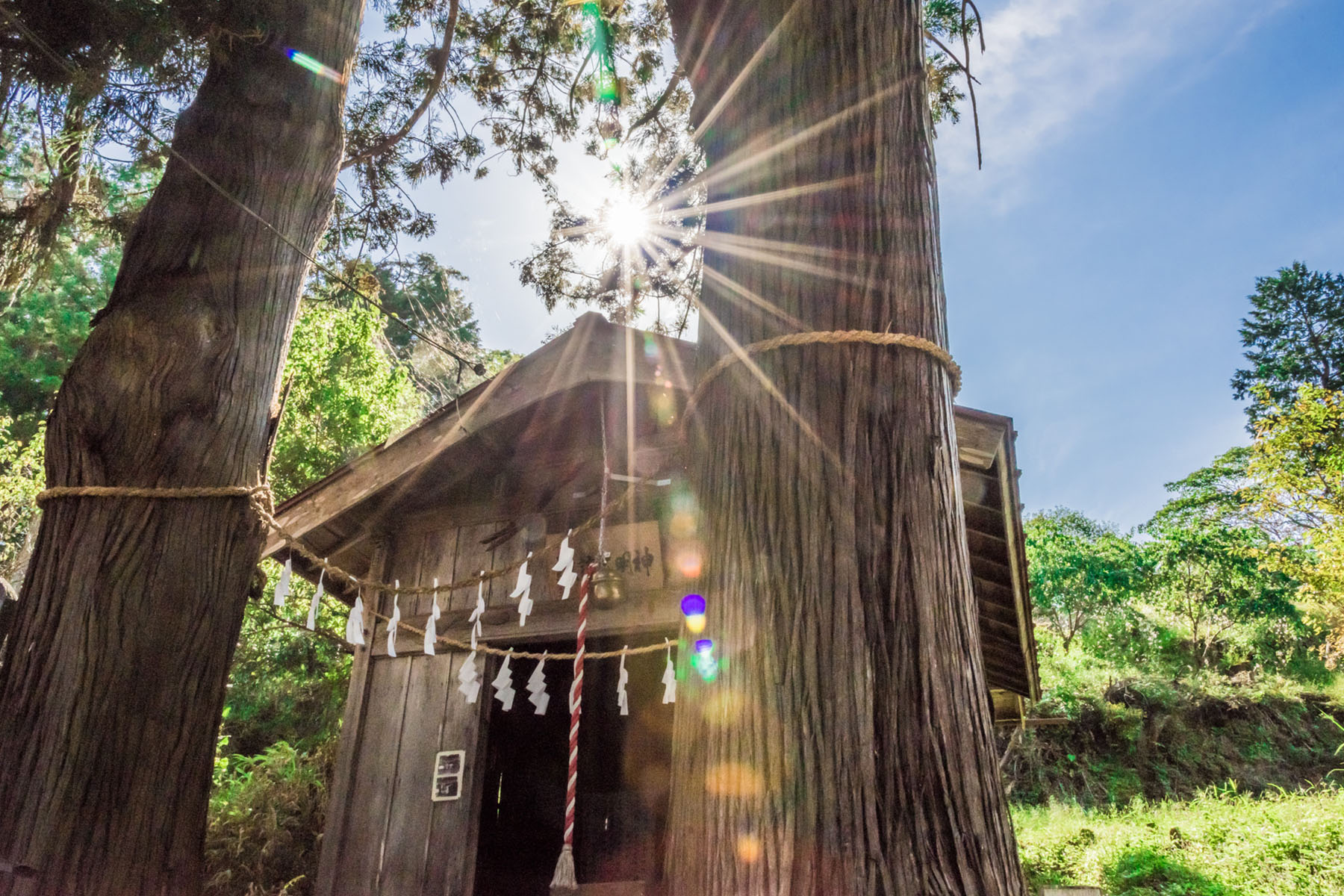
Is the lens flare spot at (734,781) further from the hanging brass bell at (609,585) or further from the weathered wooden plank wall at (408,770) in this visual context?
the weathered wooden plank wall at (408,770)

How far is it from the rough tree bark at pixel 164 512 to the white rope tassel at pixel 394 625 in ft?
6.73

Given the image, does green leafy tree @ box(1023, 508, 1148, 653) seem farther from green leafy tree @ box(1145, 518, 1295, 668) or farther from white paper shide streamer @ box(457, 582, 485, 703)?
white paper shide streamer @ box(457, 582, 485, 703)

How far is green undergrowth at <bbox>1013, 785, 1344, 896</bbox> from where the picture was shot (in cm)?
927

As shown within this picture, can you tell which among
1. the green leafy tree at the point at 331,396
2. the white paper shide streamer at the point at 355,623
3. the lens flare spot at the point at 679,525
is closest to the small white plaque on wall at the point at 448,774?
the white paper shide streamer at the point at 355,623

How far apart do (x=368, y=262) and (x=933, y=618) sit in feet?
22.5

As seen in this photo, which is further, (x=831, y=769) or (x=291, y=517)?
(x=291, y=517)

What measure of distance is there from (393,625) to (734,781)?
4138 mm

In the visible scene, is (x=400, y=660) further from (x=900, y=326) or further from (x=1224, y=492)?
(x=1224, y=492)

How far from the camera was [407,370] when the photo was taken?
14.0 meters

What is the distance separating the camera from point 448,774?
5.25 metres

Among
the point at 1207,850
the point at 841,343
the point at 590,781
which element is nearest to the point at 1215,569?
the point at 1207,850

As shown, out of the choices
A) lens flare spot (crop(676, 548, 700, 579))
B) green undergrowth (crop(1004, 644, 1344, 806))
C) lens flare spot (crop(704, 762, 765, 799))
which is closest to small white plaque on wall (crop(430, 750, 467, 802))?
lens flare spot (crop(676, 548, 700, 579))

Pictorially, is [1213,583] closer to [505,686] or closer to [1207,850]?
[1207,850]

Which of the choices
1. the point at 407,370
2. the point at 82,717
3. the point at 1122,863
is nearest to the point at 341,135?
the point at 82,717
